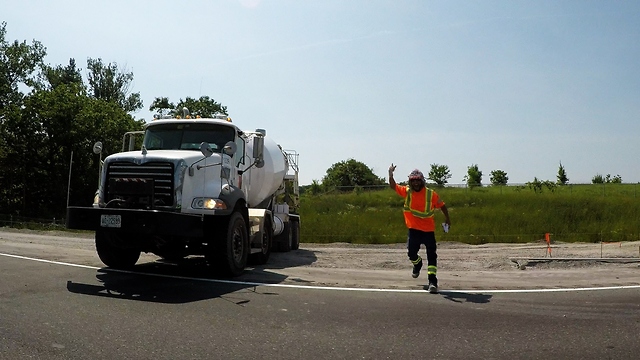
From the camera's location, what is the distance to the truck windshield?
11664mm

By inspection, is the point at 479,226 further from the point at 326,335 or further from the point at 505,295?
the point at 326,335

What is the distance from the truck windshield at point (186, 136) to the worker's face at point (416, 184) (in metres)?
4.21

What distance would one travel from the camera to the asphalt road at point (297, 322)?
207 inches

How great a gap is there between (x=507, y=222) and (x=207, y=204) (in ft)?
86.5

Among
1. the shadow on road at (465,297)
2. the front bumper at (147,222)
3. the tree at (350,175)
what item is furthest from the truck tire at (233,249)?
the tree at (350,175)

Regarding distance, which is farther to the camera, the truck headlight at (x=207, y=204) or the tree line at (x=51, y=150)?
the tree line at (x=51, y=150)

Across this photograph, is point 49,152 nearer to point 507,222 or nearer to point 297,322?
point 507,222

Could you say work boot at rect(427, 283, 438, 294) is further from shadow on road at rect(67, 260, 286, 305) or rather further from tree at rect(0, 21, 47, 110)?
tree at rect(0, 21, 47, 110)

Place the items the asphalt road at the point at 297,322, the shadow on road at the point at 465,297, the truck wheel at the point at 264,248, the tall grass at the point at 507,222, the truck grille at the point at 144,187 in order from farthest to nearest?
1. the tall grass at the point at 507,222
2. the truck wheel at the point at 264,248
3. the truck grille at the point at 144,187
4. the shadow on road at the point at 465,297
5. the asphalt road at the point at 297,322

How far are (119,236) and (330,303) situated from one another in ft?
15.4

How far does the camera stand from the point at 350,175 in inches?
3821

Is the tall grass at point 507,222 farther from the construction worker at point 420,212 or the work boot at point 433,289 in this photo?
the work boot at point 433,289

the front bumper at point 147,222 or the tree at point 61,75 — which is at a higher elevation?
the tree at point 61,75

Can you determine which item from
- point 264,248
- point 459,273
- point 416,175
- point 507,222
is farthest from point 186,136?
point 507,222
